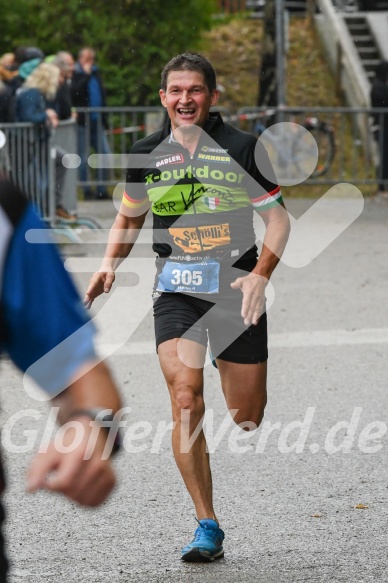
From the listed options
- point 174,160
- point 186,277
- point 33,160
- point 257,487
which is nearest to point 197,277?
point 186,277

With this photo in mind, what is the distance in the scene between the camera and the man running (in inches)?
210

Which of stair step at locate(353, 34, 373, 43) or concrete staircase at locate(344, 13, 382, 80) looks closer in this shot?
concrete staircase at locate(344, 13, 382, 80)

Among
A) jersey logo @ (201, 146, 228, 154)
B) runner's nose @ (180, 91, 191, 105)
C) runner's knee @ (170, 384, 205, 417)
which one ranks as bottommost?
runner's knee @ (170, 384, 205, 417)

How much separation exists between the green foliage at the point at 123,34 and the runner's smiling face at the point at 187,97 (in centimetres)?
1751

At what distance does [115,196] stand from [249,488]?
12.0m

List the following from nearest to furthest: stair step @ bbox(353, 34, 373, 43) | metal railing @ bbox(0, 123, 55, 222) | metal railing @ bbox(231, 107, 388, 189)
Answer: metal railing @ bbox(0, 123, 55, 222) → metal railing @ bbox(231, 107, 388, 189) → stair step @ bbox(353, 34, 373, 43)

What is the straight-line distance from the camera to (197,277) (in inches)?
212

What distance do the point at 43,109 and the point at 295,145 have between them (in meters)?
6.74

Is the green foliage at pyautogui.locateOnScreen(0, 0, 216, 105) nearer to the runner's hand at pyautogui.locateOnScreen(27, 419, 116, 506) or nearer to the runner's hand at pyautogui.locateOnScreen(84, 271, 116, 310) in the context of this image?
the runner's hand at pyautogui.locateOnScreen(84, 271, 116, 310)

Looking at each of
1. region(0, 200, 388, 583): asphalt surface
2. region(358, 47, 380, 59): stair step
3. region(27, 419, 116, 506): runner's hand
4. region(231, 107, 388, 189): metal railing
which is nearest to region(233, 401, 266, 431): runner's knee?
region(0, 200, 388, 583): asphalt surface

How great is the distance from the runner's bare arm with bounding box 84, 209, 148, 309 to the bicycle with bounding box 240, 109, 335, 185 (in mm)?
14465

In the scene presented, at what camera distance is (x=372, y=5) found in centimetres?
2917

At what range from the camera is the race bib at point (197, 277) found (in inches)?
212

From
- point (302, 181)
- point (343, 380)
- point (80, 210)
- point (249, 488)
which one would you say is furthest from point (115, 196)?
point (249, 488)
